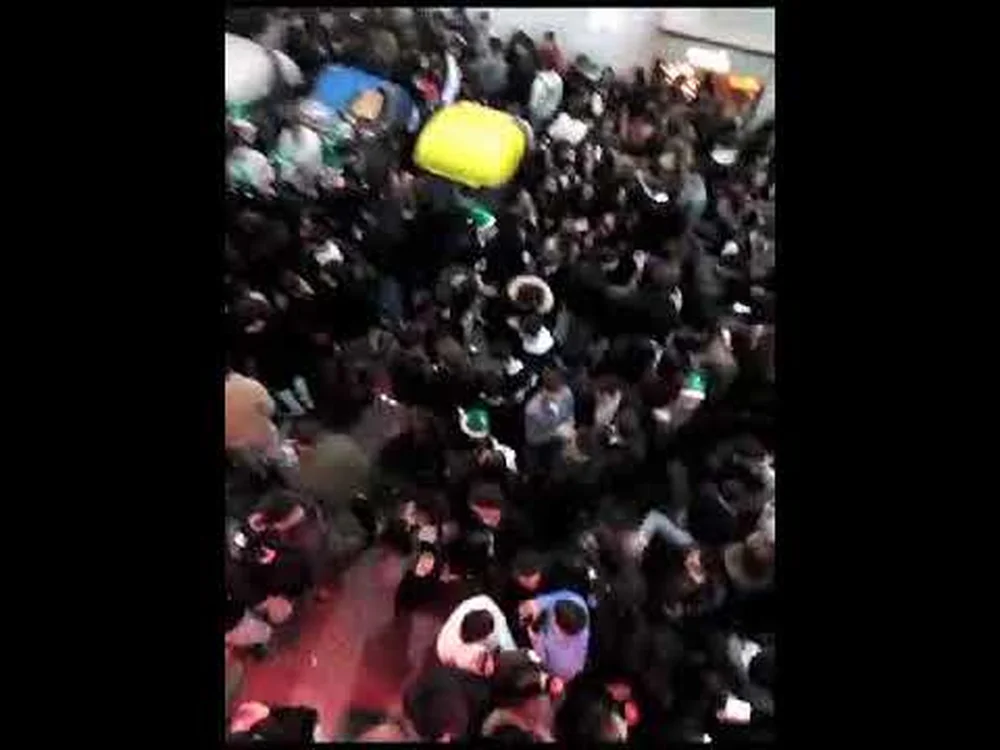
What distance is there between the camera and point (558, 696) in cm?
301

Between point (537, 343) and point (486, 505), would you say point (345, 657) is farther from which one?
point (537, 343)

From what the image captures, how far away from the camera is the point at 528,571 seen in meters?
3.15

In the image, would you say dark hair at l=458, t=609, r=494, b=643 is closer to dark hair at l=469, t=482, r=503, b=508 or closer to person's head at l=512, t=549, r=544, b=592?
person's head at l=512, t=549, r=544, b=592

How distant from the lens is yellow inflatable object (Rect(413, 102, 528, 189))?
4.73m

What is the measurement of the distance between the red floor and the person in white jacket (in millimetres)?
301

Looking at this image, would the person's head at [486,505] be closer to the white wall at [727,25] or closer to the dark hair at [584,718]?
the dark hair at [584,718]

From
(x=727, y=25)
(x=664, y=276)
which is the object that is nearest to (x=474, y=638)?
(x=664, y=276)

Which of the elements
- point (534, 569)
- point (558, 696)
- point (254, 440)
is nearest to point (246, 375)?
point (254, 440)

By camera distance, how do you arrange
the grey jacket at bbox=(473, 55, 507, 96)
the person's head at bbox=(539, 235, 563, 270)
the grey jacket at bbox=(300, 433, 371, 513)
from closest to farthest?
the grey jacket at bbox=(300, 433, 371, 513)
the person's head at bbox=(539, 235, 563, 270)
the grey jacket at bbox=(473, 55, 507, 96)

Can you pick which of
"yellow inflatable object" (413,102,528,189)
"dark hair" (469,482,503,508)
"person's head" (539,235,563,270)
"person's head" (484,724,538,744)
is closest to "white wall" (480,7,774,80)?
"yellow inflatable object" (413,102,528,189)

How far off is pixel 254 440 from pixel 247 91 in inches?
70.9

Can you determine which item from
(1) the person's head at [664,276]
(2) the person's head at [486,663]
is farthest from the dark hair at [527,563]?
(1) the person's head at [664,276]

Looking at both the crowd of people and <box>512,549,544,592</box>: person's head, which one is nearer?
the crowd of people

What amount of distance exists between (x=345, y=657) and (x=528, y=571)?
629 millimetres
